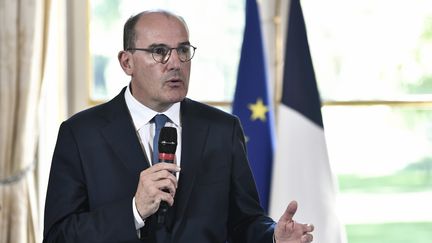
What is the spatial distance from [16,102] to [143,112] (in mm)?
1737

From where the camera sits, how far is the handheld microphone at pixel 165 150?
2.03 meters

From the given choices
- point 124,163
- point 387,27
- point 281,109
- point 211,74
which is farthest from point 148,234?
point 387,27

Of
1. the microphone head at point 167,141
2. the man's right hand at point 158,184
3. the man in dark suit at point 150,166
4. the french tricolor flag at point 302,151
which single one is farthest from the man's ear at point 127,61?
the french tricolor flag at point 302,151

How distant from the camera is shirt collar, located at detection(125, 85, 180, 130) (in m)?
2.31

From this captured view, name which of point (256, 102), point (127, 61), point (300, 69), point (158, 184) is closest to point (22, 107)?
point (256, 102)

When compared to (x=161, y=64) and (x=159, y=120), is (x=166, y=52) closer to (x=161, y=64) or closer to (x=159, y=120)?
(x=161, y=64)

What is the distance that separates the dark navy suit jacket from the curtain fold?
1603 millimetres

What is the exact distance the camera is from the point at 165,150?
2.04 metres

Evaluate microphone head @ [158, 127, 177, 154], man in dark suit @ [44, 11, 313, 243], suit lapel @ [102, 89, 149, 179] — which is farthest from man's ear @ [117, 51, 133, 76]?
microphone head @ [158, 127, 177, 154]

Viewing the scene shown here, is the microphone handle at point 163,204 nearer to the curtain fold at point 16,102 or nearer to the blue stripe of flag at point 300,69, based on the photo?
the blue stripe of flag at point 300,69

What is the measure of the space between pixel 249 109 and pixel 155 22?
1.72 metres

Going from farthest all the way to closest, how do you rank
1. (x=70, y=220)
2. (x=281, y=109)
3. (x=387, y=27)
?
(x=387, y=27) → (x=281, y=109) → (x=70, y=220)

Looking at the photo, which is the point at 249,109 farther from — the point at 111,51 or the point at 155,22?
the point at 155,22

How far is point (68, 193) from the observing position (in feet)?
7.09
